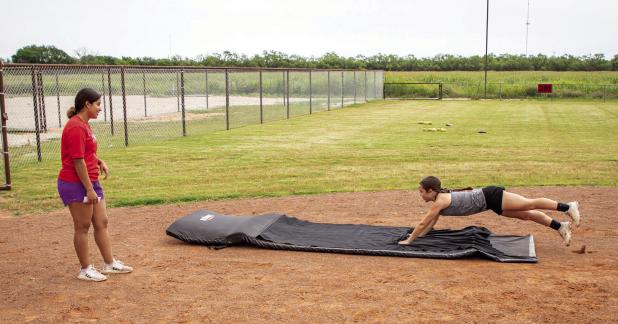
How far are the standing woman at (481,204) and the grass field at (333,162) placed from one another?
3.92 m

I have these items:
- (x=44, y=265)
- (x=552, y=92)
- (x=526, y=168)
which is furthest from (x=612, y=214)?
(x=552, y=92)

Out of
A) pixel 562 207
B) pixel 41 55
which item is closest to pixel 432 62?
pixel 41 55

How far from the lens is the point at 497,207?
25.9ft

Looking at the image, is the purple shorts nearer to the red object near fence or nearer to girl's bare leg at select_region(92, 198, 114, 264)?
girl's bare leg at select_region(92, 198, 114, 264)

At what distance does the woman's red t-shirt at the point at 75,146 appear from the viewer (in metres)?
6.14

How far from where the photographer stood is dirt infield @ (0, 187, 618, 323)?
5.71 m

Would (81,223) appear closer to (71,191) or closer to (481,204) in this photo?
(71,191)

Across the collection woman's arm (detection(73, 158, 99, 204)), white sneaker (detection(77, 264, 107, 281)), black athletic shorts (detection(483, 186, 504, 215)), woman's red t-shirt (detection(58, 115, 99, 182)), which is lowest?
white sneaker (detection(77, 264, 107, 281))

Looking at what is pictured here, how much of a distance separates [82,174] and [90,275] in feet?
3.78

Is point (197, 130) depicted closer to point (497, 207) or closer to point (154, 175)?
point (154, 175)

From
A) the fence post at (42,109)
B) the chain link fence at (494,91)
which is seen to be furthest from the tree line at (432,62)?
the fence post at (42,109)

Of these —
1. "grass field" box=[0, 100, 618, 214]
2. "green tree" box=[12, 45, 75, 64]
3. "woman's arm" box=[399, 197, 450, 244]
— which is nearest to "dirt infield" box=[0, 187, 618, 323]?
"woman's arm" box=[399, 197, 450, 244]

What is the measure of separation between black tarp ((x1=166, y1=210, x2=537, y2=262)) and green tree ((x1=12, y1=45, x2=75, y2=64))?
31.0 m

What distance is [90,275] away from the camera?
661 centimetres
